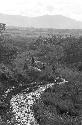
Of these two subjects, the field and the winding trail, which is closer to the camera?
the winding trail


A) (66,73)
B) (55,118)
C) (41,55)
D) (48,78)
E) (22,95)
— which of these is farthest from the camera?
(41,55)

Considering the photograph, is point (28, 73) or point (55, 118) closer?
point (55, 118)

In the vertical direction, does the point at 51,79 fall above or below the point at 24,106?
below

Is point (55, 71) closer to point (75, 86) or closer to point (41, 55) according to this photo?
point (75, 86)

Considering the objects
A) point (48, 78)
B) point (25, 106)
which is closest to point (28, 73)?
point (48, 78)

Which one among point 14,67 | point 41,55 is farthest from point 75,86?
point 41,55

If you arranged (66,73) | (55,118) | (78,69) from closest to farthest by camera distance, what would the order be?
(55,118) → (66,73) → (78,69)

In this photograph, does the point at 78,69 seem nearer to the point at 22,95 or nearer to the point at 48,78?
the point at 48,78

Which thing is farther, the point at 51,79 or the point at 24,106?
the point at 51,79

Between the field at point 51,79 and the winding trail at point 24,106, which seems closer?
the winding trail at point 24,106
